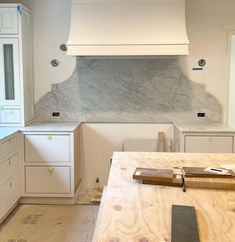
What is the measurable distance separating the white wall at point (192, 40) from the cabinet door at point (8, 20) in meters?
0.53

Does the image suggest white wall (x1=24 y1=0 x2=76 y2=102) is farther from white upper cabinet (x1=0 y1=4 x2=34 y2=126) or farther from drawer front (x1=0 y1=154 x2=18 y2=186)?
drawer front (x1=0 y1=154 x2=18 y2=186)

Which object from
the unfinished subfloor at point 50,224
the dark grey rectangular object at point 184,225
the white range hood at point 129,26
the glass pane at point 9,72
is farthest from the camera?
the glass pane at point 9,72

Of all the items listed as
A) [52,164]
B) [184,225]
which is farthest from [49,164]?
[184,225]

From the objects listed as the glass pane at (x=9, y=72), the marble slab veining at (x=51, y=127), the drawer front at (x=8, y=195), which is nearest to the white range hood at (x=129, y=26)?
the glass pane at (x=9, y=72)

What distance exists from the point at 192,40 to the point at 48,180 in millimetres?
2537

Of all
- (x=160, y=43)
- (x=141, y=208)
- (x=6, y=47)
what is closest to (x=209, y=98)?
(x=160, y=43)

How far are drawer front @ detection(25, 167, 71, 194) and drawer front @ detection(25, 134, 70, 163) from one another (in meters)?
0.12

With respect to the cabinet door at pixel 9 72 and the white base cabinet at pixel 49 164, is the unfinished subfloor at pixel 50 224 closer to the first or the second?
the white base cabinet at pixel 49 164

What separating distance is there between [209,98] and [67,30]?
6.83 feet

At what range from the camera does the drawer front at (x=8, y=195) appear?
332 centimetres

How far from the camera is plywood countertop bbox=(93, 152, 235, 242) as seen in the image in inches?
44.4

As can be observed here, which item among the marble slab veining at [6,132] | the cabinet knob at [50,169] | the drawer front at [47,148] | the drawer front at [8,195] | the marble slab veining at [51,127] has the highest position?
the marble slab veining at [51,127]

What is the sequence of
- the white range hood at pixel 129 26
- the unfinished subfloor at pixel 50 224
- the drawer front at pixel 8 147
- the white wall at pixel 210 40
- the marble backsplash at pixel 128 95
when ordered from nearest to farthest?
the unfinished subfloor at pixel 50 224
the drawer front at pixel 8 147
the white range hood at pixel 129 26
the white wall at pixel 210 40
the marble backsplash at pixel 128 95

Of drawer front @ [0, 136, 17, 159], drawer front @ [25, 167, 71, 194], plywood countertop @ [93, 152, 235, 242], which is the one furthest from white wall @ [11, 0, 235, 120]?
plywood countertop @ [93, 152, 235, 242]
